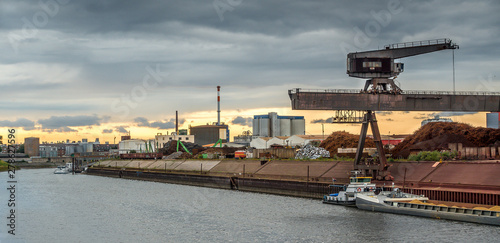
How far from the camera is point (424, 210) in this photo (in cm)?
5672

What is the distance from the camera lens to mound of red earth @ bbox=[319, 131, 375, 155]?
121 metres

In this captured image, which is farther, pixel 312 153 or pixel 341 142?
pixel 341 142

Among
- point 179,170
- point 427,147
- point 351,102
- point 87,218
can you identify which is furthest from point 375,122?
point 179,170

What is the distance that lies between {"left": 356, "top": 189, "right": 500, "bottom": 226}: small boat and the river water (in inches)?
36.3

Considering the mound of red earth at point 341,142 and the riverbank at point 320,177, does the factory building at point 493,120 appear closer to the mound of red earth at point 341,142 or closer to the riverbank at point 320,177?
the mound of red earth at point 341,142

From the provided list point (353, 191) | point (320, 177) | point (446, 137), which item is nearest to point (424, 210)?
point (353, 191)

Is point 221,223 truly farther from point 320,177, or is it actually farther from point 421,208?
point 320,177

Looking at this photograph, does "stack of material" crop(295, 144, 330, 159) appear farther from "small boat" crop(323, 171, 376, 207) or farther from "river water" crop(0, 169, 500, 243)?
"small boat" crop(323, 171, 376, 207)

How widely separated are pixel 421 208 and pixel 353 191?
11.4m

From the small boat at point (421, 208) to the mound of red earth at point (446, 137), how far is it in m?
31.5

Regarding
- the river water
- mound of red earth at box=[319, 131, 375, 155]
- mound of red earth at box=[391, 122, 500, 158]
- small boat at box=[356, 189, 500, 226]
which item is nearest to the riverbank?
small boat at box=[356, 189, 500, 226]

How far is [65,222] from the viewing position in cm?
5962

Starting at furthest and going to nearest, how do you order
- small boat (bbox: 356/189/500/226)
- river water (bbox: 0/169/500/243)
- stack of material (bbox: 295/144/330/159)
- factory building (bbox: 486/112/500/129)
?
factory building (bbox: 486/112/500/129) → stack of material (bbox: 295/144/330/159) → small boat (bbox: 356/189/500/226) → river water (bbox: 0/169/500/243)

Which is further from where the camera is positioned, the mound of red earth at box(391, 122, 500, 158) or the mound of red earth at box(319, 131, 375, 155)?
the mound of red earth at box(319, 131, 375, 155)
